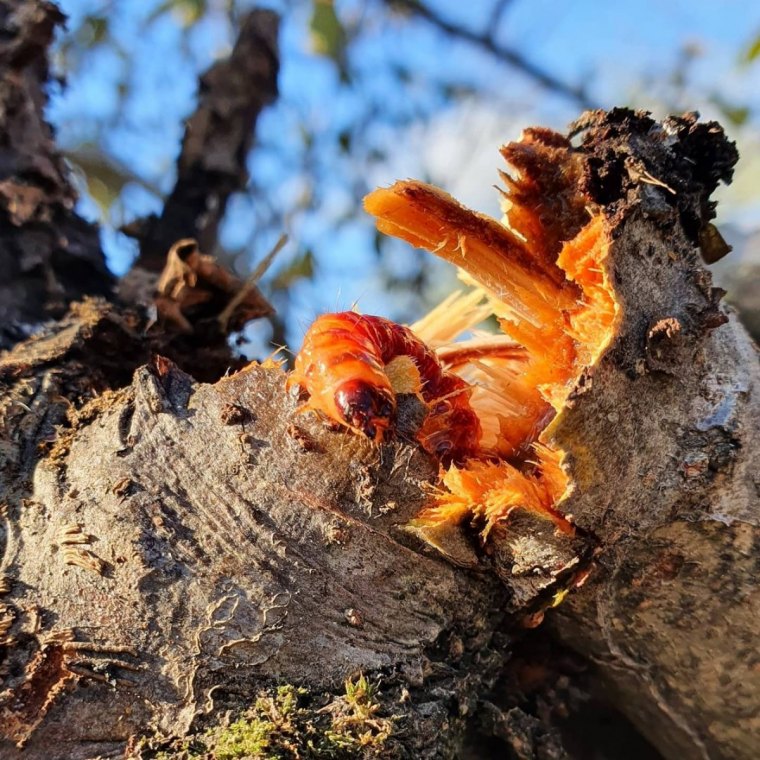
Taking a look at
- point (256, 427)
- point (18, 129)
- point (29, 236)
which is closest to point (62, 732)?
point (256, 427)

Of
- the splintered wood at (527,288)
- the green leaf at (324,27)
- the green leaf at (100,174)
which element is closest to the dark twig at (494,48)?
the green leaf at (324,27)

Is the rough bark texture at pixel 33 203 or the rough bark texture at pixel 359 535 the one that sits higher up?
the rough bark texture at pixel 33 203

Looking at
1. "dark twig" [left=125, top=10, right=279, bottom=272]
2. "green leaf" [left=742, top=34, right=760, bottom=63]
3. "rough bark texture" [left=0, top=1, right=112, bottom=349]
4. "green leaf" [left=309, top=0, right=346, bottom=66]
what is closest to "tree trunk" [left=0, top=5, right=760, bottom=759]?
"rough bark texture" [left=0, top=1, right=112, bottom=349]

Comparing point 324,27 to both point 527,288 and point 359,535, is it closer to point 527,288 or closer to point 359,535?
point 527,288

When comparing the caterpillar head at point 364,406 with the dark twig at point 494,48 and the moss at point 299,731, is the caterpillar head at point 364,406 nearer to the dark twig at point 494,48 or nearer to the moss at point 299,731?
the moss at point 299,731

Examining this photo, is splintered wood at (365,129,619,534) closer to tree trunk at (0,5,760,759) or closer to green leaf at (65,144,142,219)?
tree trunk at (0,5,760,759)

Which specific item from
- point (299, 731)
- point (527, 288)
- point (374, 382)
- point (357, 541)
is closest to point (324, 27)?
point (527, 288)
